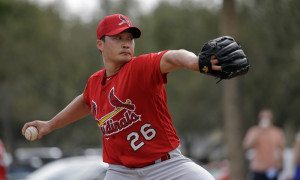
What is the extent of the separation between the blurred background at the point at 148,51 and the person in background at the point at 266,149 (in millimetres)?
9028

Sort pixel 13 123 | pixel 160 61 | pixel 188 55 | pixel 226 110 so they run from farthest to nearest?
1. pixel 13 123
2. pixel 226 110
3. pixel 160 61
4. pixel 188 55

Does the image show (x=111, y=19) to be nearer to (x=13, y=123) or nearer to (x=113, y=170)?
(x=113, y=170)

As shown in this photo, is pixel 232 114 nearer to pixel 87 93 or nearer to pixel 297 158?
pixel 297 158

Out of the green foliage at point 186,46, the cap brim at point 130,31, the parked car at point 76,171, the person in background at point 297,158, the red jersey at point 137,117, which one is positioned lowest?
the person in background at point 297,158

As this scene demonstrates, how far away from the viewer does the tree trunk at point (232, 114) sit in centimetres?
1263

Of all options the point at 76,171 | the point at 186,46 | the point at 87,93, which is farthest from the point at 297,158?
the point at 186,46

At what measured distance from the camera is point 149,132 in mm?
6172

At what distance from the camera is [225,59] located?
204 inches

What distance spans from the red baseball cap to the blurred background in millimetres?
16629

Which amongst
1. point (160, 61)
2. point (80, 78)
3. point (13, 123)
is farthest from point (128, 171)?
point (13, 123)

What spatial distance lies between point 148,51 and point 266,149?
27629 mm

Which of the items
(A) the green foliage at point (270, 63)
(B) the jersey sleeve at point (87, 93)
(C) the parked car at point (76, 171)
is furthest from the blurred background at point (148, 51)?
(B) the jersey sleeve at point (87, 93)

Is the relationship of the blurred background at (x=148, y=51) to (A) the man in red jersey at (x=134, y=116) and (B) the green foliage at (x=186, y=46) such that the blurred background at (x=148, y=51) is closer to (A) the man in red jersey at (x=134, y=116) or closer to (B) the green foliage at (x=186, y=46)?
(B) the green foliage at (x=186, y=46)

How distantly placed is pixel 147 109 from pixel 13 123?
4618 cm
